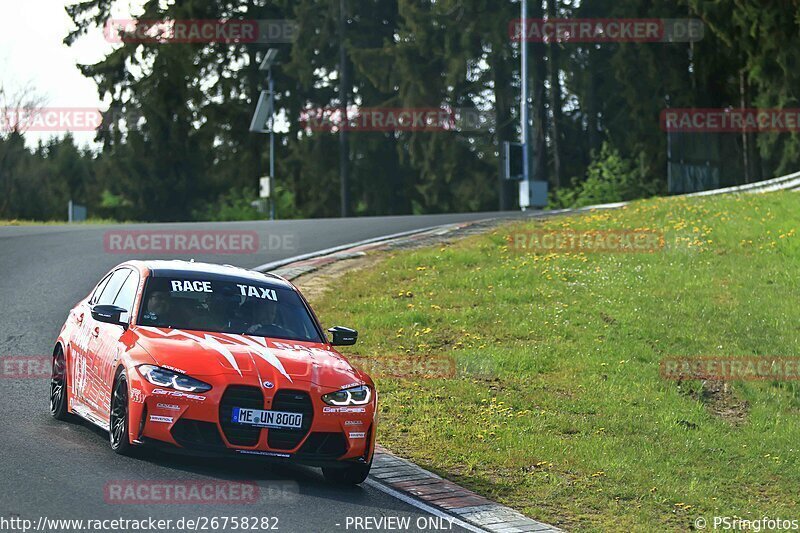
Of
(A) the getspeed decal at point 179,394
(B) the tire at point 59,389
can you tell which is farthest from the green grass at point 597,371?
(B) the tire at point 59,389

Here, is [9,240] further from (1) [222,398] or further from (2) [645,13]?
(2) [645,13]

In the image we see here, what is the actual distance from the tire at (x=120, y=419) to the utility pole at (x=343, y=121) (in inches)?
1936

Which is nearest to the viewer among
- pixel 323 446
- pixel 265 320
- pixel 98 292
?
pixel 323 446

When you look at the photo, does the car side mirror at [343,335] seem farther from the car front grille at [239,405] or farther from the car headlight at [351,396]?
the car front grille at [239,405]

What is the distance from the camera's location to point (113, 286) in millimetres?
11906

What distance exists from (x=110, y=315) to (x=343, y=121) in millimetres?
50526

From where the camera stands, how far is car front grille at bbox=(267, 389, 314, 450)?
9.54m

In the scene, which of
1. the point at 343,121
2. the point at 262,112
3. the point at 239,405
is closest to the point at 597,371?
the point at 239,405

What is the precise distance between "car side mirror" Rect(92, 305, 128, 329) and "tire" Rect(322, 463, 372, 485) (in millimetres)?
2141

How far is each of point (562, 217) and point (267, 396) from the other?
695 inches

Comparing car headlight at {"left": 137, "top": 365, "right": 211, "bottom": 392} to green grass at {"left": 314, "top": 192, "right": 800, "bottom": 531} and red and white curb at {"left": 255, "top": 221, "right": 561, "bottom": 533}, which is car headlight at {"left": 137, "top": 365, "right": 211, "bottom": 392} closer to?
red and white curb at {"left": 255, "top": 221, "right": 561, "bottom": 533}

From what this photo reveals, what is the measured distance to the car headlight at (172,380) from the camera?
374 inches

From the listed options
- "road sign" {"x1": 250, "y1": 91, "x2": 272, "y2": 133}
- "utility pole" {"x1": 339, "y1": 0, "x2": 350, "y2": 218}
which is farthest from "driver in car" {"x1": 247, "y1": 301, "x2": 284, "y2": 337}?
"utility pole" {"x1": 339, "y1": 0, "x2": 350, "y2": 218}

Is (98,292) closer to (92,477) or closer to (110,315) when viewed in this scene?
(110,315)
